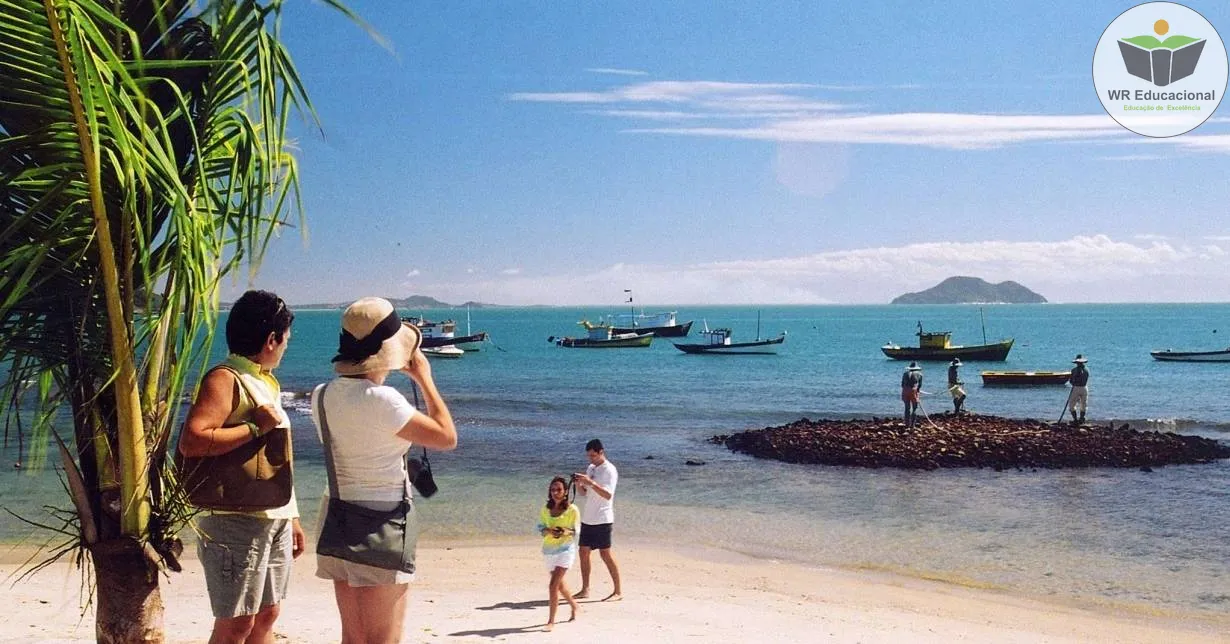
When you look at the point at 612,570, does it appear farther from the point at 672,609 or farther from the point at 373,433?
the point at 373,433

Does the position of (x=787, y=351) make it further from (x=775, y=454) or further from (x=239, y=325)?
(x=239, y=325)

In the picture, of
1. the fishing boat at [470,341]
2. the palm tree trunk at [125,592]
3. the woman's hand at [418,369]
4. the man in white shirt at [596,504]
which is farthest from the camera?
the fishing boat at [470,341]

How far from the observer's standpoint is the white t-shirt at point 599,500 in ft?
28.7

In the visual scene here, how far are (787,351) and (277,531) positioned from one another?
308 feet

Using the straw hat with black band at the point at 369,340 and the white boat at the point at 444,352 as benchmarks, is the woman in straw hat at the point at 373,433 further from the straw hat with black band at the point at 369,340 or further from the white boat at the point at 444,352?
the white boat at the point at 444,352

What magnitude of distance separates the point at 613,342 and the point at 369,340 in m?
93.9

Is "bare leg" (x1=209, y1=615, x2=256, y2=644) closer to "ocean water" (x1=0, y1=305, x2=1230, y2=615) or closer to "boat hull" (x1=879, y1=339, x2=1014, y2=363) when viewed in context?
"ocean water" (x1=0, y1=305, x2=1230, y2=615)

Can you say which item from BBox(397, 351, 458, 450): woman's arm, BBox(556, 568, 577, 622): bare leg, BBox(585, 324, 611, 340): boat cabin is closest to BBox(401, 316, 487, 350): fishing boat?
BBox(585, 324, 611, 340): boat cabin

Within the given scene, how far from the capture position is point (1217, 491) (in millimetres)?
19703

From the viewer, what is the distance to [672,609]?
942 cm

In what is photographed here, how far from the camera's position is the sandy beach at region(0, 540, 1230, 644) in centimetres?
782

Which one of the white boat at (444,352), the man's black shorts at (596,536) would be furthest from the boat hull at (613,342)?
the man's black shorts at (596,536)

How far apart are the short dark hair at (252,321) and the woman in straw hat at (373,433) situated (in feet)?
1.36

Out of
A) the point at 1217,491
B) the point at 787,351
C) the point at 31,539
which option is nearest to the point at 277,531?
the point at 31,539
